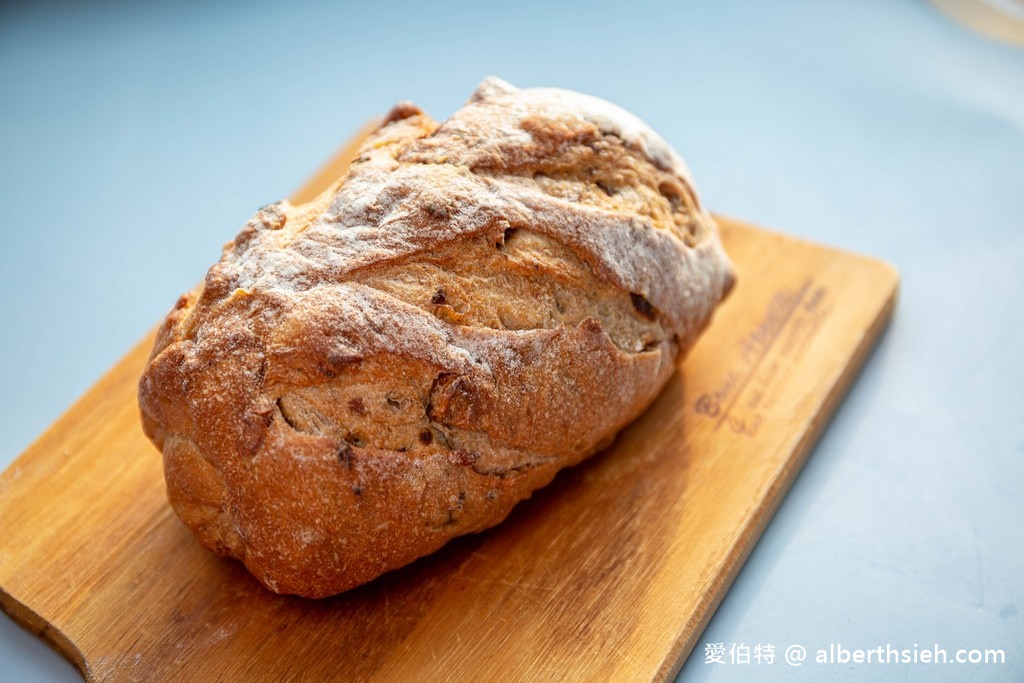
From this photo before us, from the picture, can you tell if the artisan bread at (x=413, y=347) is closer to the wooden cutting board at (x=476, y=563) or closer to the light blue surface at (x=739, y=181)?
the wooden cutting board at (x=476, y=563)

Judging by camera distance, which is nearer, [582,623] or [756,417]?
[582,623]

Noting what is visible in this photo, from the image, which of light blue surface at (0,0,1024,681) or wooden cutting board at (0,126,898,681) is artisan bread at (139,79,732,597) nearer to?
wooden cutting board at (0,126,898,681)

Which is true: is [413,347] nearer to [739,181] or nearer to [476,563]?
[476,563]

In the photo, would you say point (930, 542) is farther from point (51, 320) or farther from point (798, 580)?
point (51, 320)

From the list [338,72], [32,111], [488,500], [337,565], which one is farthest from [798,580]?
[32,111]

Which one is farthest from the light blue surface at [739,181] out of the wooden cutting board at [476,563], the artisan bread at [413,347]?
the artisan bread at [413,347]

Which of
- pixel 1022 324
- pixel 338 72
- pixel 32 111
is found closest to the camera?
pixel 1022 324
